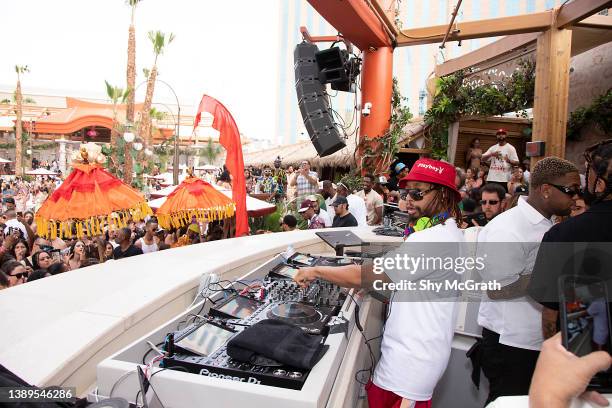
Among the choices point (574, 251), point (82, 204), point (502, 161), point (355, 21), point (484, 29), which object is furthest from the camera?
point (502, 161)

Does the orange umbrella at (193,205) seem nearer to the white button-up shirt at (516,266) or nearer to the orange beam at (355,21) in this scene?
the orange beam at (355,21)

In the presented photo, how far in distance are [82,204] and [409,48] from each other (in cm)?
2441

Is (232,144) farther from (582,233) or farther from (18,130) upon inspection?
(18,130)

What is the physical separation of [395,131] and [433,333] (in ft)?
22.3

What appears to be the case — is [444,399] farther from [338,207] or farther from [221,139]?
[221,139]

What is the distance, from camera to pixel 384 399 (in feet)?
6.80

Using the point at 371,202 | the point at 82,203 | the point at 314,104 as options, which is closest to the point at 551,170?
the point at 314,104

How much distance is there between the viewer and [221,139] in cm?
568

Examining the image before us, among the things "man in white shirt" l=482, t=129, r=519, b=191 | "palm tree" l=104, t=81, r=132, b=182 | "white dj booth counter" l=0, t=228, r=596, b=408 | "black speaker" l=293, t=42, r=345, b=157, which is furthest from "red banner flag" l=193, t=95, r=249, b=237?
"palm tree" l=104, t=81, r=132, b=182

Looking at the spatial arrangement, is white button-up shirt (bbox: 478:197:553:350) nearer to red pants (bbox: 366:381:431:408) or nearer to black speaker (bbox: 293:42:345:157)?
red pants (bbox: 366:381:431:408)

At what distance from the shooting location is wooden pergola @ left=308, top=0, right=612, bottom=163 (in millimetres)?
6598

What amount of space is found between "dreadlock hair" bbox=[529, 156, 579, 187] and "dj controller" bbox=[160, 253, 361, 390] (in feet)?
4.10

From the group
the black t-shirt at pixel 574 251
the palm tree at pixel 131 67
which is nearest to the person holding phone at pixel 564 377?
the black t-shirt at pixel 574 251

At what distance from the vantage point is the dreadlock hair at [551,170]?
222 centimetres
